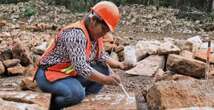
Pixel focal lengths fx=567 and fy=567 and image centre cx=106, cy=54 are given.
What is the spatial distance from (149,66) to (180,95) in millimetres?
2846

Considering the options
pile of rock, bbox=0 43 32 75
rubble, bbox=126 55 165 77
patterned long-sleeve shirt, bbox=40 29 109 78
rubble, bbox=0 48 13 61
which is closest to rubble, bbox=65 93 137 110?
patterned long-sleeve shirt, bbox=40 29 109 78

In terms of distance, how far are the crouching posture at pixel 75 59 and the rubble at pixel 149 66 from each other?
7.36 feet

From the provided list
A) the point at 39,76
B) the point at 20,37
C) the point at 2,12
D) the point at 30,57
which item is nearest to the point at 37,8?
the point at 2,12

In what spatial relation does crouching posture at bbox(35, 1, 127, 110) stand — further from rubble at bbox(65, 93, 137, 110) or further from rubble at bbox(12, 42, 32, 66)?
rubble at bbox(12, 42, 32, 66)

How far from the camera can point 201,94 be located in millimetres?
4594

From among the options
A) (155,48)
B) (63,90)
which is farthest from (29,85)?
(155,48)

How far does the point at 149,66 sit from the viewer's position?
7406mm

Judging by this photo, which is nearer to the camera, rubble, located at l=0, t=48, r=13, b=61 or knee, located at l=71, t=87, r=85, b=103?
knee, located at l=71, t=87, r=85, b=103

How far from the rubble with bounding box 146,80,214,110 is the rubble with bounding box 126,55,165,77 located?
2474mm

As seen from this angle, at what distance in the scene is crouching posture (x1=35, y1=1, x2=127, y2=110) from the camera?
4641 millimetres

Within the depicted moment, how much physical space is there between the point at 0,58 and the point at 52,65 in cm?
334

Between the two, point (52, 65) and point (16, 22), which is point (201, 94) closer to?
point (52, 65)

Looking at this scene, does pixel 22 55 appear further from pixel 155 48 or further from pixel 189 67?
pixel 189 67

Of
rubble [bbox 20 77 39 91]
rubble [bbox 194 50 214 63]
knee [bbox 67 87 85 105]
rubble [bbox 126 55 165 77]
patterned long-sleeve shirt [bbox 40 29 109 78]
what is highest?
patterned long-sleeve shirt [bbox 40 29 109 78]
